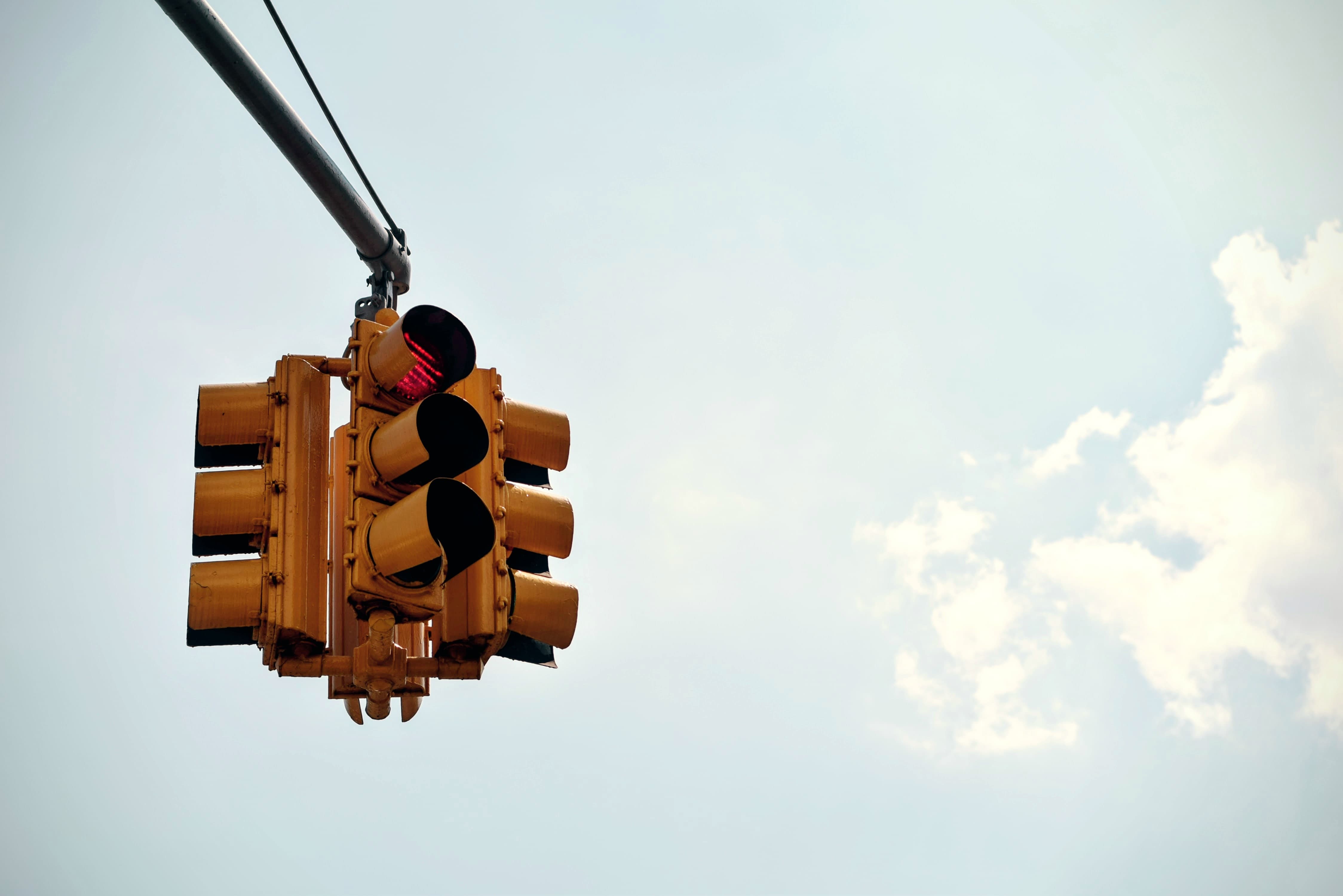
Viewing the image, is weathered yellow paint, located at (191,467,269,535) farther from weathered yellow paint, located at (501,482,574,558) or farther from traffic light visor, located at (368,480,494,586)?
weathered yellow paint, located at (501,482,574,558)

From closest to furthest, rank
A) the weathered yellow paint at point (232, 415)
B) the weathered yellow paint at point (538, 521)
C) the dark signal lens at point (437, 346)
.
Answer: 1. the dark signal lens at point (437, 346)
2. the weathered yellow paint at point (232, 415)
3. the weathered yellow paint at point (538, 521)

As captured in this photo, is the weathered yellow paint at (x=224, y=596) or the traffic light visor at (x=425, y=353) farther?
the traffic light visor at (x=425, y=353)


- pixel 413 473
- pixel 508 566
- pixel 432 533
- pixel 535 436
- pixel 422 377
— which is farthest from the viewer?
pixel 535 436

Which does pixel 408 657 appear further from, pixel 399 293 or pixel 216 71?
pixel 216 71

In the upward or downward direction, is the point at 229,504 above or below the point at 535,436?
below

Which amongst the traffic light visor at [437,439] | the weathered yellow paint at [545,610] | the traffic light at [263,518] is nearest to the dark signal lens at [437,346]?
the traffic light visor at [437,439]

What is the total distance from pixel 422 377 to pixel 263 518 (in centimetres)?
98

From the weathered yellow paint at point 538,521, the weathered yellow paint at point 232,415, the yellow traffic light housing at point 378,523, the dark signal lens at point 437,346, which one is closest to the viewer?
the yellow traffic light housing at point 378,523

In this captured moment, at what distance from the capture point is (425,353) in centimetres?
614

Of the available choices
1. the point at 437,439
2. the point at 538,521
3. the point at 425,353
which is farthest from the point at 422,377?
the point at 538,521

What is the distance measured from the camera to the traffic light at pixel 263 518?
6020mm

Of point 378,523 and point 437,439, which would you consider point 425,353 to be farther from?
point 378,523

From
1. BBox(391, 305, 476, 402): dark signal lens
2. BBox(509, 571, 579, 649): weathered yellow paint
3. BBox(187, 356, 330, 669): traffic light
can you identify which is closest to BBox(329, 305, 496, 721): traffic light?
BBox(391, 305, 476, 402): dark signal lens

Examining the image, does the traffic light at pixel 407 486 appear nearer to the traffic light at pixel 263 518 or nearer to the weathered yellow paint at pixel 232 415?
the traffic light at pixel 263 518
